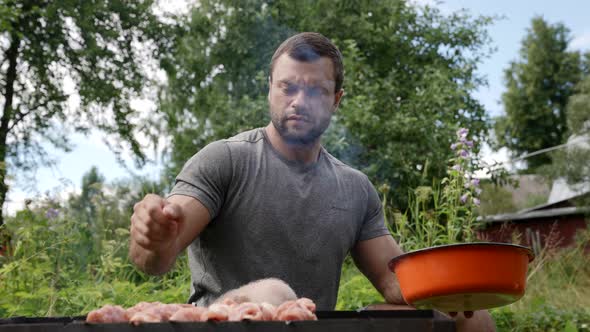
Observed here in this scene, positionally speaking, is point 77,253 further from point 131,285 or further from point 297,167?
point 297,167

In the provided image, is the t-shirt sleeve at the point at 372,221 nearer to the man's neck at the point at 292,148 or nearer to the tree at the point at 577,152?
the man's neck at the point at 292,148

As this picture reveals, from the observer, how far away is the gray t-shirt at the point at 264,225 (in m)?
2.09

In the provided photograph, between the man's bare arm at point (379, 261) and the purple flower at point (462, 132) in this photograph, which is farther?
the purple flower at point (462, 132)

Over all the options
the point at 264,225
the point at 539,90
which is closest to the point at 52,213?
the point at 264,225

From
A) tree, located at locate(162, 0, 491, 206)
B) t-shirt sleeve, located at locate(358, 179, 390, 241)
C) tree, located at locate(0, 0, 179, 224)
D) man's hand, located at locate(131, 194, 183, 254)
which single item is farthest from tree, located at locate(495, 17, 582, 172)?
man's hand, located at locate(131, 194, 183, 254)

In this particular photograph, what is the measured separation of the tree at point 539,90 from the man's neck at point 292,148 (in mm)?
24883

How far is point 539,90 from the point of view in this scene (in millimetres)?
26672

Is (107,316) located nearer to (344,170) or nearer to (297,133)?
(297,133)

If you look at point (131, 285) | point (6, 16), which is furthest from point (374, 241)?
point (6, 16)

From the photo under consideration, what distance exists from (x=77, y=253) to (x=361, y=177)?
10.1 ft

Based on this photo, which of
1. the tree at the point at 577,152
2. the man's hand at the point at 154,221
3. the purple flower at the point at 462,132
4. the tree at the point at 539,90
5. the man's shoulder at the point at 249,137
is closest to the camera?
the man's hand at the point at 154,221

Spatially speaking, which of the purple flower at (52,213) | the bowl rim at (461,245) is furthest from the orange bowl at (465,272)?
the purple flower at (52,213)

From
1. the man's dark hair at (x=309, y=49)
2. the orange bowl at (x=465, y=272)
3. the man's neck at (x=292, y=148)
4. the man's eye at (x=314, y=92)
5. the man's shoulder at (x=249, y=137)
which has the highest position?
the man's dark hair at (x=309, y=49)

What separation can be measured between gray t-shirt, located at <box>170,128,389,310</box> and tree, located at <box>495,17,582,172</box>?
81.8ft
